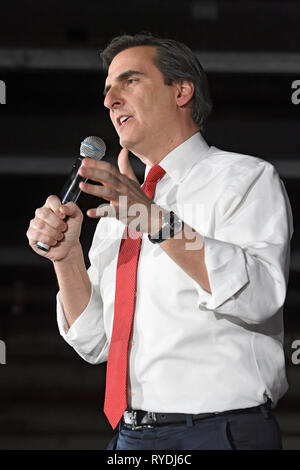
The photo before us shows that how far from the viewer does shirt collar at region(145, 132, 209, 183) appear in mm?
1260

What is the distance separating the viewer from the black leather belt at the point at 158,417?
1044 millimetres

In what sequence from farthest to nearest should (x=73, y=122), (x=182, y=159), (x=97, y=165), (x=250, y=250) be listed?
(x=73, y=122) < (x=182, y=159) < (x=250, y=250) < (x=97, y=165)

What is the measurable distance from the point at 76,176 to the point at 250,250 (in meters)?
A: 0.30

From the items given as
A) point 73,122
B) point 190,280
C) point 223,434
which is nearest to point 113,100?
point 190,280

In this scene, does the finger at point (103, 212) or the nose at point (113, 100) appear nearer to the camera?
the finger at point (103, 212)

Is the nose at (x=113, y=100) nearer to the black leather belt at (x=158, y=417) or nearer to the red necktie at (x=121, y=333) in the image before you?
the red necktie at (x=121, y=333)

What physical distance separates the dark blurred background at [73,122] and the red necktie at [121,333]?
1876mm

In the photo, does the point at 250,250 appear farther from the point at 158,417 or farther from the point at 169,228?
the point at 158,417

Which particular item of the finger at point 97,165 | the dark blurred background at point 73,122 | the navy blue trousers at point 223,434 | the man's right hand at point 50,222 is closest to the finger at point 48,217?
the man's right hand at point 50,222

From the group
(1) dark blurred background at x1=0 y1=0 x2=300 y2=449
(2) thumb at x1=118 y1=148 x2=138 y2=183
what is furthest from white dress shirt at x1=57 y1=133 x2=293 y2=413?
(1) dark blurred background at x1=0 y1=0 x2=300 y2=449

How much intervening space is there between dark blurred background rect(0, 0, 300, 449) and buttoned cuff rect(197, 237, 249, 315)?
6.87 feet

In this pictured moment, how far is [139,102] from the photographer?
1301 millimetres

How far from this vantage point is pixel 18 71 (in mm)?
3180

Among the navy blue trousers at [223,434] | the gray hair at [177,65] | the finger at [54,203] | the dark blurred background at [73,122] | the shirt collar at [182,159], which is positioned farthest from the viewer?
the dark blurred background at [73,122]
